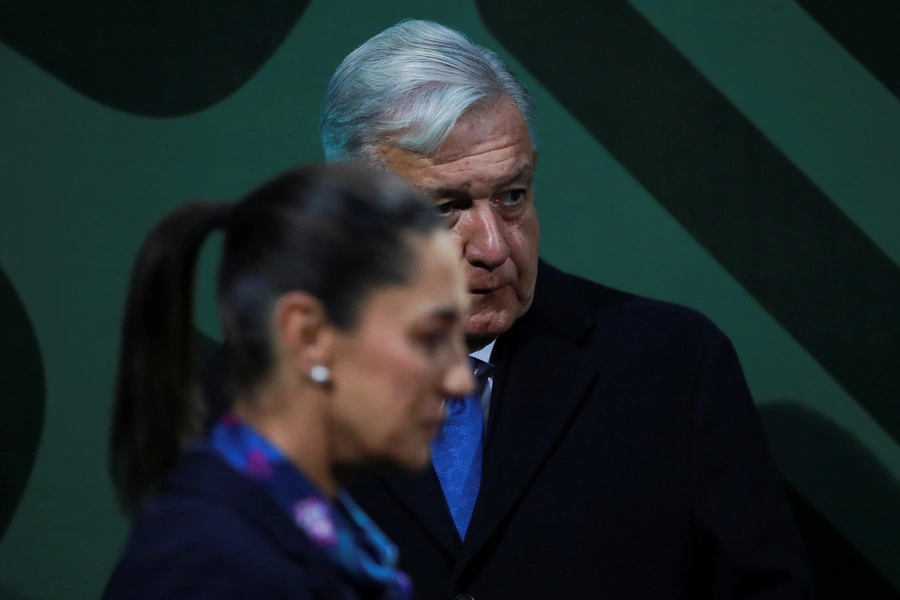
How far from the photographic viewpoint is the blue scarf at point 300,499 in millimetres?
962

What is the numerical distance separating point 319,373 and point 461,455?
855 millimetres

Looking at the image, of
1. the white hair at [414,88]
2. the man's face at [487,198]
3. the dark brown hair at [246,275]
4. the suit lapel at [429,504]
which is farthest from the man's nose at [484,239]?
the dark brown hair at [246,275]

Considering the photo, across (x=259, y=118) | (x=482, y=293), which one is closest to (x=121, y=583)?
(x=482, y=293)

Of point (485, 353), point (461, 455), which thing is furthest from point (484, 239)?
point (461, 455)

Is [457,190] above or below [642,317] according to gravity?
above

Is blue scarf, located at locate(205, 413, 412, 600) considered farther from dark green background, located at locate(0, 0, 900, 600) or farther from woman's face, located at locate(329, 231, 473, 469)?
dark green background, located at locate(0, 0, 900, 600)

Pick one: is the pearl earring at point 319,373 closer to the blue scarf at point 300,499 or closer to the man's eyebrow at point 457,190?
the blue scarf at point 300,499

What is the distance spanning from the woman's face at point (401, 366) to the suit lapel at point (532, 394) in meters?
0.74

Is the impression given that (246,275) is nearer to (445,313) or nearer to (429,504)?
(445,313)

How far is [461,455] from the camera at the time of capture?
1.81 metres

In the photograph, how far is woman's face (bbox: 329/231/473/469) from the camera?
98cm

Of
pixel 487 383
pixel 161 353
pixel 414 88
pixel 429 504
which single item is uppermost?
pixel 414 88

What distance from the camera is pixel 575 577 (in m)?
1.78

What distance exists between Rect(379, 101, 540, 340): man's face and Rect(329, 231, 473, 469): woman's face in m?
0.76
